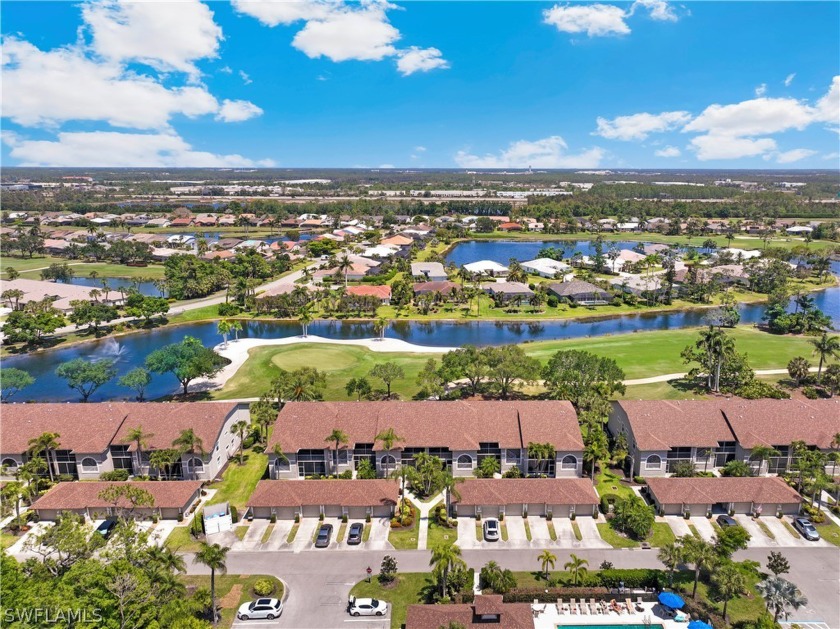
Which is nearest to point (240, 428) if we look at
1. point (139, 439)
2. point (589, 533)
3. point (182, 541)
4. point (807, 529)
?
point (139, 439)

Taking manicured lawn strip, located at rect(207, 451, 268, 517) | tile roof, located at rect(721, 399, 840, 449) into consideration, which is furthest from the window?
tile roof, located at rect(721, 399, 840, 449)

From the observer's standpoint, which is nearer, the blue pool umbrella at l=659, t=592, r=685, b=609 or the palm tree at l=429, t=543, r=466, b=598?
the palm tree at l=429, t=543, r=466, b=598

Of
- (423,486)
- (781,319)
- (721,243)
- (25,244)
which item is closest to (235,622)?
(423,486)

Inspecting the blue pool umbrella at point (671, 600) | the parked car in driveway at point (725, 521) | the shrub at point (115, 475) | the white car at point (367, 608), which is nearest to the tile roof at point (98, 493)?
the shrub at point (115, 475)

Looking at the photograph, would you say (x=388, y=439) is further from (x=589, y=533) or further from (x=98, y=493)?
(x=98, y=493)

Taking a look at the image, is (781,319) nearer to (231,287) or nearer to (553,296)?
(553,296)

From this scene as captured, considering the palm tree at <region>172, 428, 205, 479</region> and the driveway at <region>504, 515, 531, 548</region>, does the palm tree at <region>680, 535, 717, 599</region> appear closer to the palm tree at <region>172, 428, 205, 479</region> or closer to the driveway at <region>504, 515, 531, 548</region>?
the driveway at <region>504, 515, 531, 548</region>
